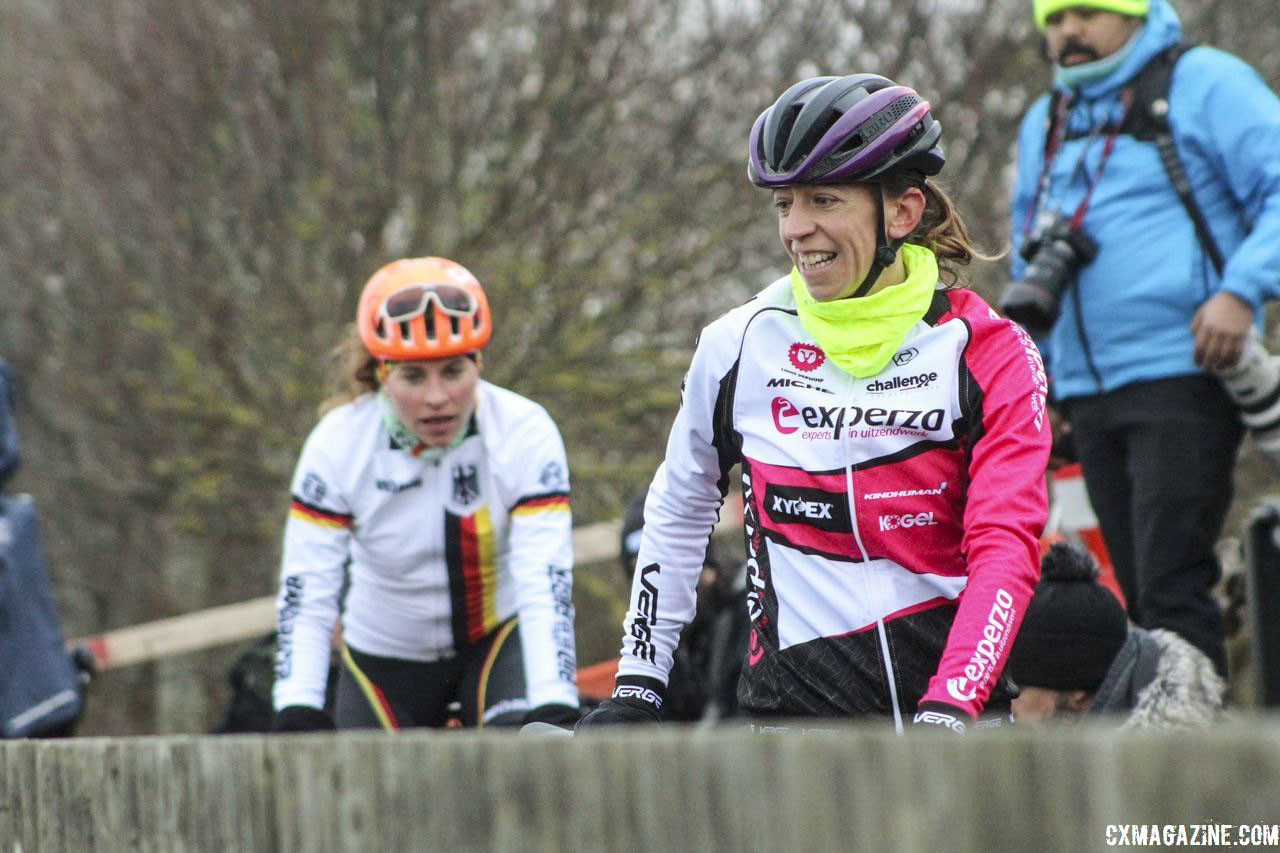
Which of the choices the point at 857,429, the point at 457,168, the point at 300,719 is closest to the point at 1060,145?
the point at 857,429

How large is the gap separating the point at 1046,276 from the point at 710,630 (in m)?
2.53

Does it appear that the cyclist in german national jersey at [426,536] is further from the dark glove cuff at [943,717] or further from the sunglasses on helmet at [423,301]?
the dark glove cuff at [943,717]

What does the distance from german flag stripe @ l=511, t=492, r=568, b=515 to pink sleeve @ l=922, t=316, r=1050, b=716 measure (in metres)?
2.42

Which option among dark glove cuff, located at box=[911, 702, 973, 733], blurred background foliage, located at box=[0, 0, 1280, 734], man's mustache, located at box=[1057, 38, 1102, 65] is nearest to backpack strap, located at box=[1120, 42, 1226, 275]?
man's mustache, located at box=[1057, 38, 1102, 65]

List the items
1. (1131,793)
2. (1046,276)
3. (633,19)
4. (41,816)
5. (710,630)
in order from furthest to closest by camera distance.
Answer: (633,19)
(710,630)
(1046,276)
(41,816)
(1131,793)

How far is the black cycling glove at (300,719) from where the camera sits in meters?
5.70

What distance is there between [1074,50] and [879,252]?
2316 millimetres

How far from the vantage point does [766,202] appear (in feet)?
38.2

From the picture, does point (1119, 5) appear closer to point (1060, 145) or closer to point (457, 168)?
point (1060, 145)

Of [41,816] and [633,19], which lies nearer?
[41,816]

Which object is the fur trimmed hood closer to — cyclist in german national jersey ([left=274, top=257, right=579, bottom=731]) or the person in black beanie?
the person in black beanie

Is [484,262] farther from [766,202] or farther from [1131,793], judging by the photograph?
[1131,793]

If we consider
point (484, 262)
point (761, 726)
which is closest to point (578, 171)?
point (484, 262)

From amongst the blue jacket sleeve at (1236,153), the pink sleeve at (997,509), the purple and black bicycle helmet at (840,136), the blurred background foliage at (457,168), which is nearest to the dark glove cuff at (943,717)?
the pink sleeve at (997,509)
